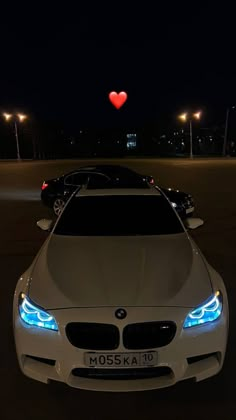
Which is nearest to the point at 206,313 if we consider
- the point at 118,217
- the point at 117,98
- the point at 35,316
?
the point at 35,316

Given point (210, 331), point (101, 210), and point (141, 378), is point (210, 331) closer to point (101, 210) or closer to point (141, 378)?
point (141, 378)

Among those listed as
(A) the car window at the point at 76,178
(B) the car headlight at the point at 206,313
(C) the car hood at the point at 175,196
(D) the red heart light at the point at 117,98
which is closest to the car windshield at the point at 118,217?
(B) the car headlight at the point at 206,313

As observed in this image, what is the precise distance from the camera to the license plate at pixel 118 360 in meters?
3.37

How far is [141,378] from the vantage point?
3.41 metres

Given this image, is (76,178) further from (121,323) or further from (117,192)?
(121,323)

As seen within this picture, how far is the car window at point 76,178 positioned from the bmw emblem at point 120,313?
34.2ft

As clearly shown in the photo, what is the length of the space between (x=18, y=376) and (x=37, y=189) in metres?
17.4

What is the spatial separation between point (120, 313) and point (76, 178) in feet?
34.9

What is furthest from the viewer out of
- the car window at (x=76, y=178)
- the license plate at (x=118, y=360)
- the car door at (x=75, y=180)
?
the car window at (x=76, y=178)

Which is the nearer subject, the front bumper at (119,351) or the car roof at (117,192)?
the front bumper at (119,351)

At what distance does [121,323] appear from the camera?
341 centimetres

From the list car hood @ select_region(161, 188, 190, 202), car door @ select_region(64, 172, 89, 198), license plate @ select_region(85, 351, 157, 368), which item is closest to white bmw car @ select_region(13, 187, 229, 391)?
license plate @ select_region(85, 351, 157, 368)

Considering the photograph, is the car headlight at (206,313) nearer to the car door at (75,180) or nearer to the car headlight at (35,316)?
the car headlight at (35,316)

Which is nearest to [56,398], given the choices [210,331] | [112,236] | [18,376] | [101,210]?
[18,376]
